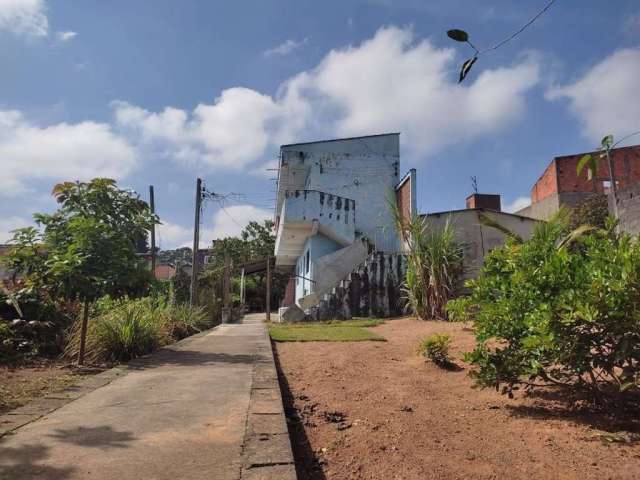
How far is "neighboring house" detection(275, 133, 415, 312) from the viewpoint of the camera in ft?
51.0

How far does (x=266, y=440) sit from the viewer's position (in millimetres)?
2672

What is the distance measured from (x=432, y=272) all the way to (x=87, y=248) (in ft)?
22.7

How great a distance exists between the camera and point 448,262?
10.4 m

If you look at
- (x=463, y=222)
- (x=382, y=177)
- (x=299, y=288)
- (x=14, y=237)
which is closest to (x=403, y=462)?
(x=14, y=237)

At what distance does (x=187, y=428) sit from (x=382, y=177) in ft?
54.0

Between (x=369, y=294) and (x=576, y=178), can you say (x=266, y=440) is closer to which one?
(x=369, y=294)

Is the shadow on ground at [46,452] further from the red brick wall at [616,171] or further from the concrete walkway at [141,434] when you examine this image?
the red brick wall at [616,171]

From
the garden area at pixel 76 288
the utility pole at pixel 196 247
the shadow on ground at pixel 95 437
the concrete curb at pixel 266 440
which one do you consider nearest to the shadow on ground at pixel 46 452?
the shadow on ground at pixel 95 437

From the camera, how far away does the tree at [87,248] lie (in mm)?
5812

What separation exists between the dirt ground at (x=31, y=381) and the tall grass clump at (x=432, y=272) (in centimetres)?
714

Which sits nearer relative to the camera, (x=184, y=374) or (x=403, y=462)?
(x=403, y=462)

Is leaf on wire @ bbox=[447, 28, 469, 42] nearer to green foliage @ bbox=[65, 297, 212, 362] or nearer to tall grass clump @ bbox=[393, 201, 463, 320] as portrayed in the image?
green foliage @ bbox=[65, 297, 212, 362]

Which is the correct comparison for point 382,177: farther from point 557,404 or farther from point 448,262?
point 557,404

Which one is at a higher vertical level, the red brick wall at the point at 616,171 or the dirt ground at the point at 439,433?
the red brick wall at the point at 616,171
